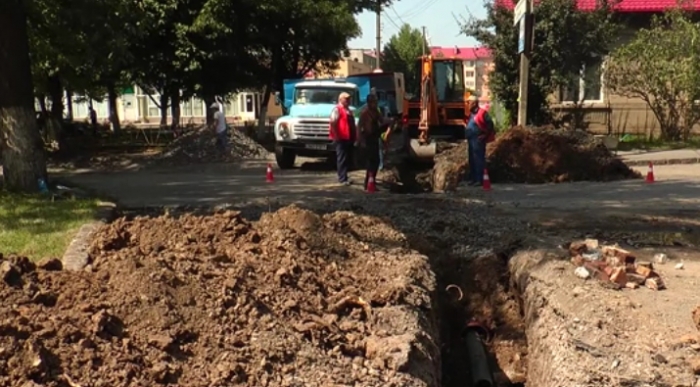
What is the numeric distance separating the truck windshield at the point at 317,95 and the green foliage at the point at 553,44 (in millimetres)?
6708

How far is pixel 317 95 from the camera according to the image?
70.9 feet

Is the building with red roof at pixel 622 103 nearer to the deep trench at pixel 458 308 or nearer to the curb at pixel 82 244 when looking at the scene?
the deep trench at pixel 458 308

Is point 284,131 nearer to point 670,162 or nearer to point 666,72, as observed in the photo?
point 670,162

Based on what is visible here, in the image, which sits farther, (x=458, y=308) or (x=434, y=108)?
(x=434, y=108)

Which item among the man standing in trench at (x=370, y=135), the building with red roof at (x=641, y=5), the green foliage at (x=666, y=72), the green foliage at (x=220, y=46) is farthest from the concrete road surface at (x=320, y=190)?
the building with red roof at (x=641, y=5)

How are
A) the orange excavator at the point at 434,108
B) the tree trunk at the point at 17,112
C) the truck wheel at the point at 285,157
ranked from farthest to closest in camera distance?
1. the orange excavator at the point at 434,108
2. the truck wheel at the point at 285,157
3. the tree trunk at the point at 17,112

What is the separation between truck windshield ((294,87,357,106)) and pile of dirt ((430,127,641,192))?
16.5 feet

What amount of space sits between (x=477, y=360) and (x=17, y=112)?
9.19 meters

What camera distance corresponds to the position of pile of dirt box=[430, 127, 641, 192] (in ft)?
55.2

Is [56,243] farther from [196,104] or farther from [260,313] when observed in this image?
[196,104]

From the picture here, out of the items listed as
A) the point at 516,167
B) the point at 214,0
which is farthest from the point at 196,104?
the point at 516,167

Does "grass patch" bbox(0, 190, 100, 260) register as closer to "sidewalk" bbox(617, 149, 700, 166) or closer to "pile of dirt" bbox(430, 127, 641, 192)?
"pile of dirt" bbox(430, 127, 641, 192)

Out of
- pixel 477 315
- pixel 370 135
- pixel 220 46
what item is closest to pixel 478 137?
pixel 370 135

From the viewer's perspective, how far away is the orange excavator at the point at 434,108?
24047 mm
